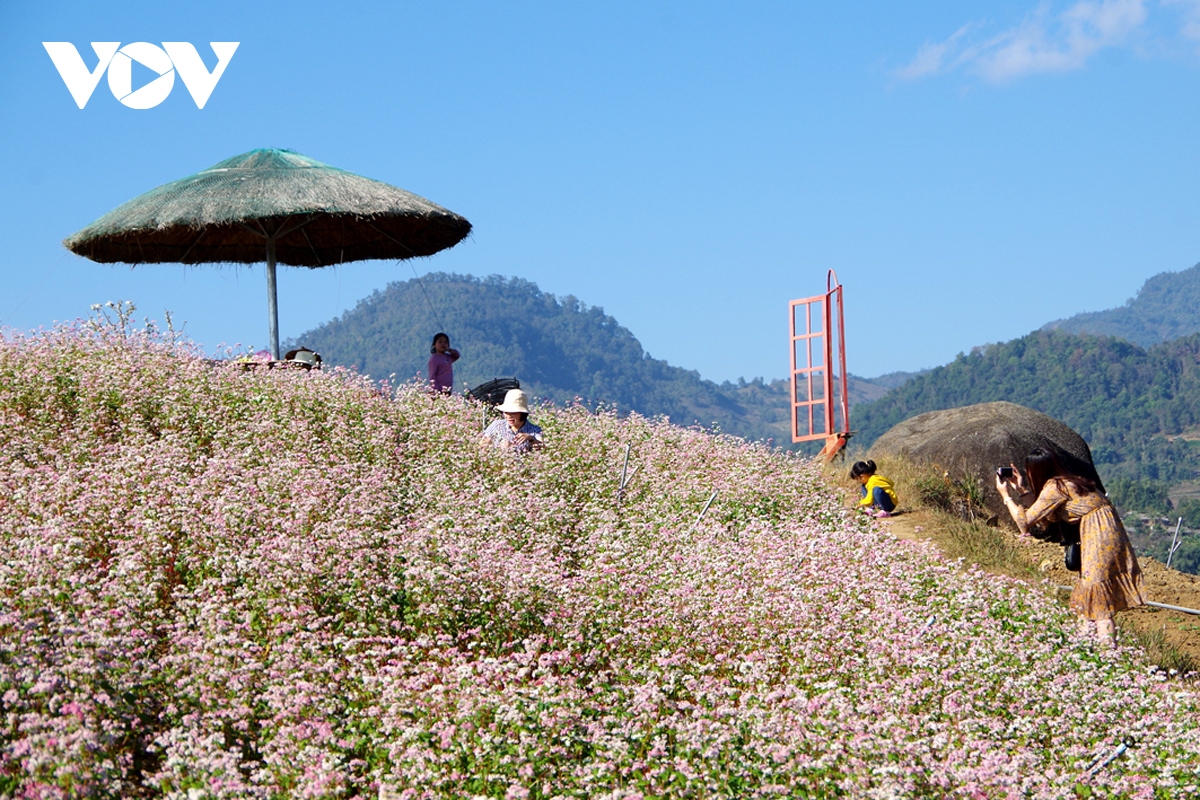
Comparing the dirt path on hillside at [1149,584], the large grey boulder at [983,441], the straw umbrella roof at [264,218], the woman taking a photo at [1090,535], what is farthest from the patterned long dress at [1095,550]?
the straw umbrella roof at [264,218]

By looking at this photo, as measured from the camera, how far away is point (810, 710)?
482 cm

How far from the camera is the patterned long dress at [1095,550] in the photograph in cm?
726

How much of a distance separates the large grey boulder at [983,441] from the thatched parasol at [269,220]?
6735 millimetres

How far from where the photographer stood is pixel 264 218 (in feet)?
46.9

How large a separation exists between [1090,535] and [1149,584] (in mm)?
4485

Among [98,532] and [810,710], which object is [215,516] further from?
[810,710]

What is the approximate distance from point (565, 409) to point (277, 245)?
584 cm

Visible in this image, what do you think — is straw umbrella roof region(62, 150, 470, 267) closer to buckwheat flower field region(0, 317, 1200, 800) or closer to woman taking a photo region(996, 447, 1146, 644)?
buckwheat flower field region(0, 317, 1200, 800)

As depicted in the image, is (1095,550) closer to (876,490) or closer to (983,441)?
(876,490)

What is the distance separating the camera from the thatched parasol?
44.7 feet

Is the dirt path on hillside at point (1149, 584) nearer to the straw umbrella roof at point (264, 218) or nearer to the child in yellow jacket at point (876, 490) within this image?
the child in yellow jacket at point (876, 490)

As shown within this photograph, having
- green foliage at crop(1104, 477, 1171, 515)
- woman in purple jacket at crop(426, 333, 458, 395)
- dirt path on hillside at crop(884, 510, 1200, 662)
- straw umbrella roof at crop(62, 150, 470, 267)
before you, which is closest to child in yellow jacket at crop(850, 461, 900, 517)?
dirt path on hillside at crop(884, 510, 1200, 662)

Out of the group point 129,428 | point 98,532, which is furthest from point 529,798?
point 129,428

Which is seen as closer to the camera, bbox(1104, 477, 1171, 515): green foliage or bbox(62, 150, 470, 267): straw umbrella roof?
bbox(62, 150, 470, 267): straw umbrella roof
